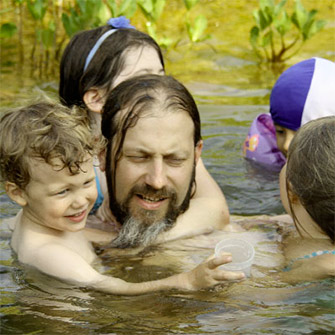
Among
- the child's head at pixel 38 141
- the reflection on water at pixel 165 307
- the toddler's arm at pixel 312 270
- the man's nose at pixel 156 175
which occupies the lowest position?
the reflection on water at pixel 165 307

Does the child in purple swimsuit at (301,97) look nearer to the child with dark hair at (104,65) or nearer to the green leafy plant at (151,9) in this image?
the child with dark hair at (104,65)

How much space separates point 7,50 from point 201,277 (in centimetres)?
647

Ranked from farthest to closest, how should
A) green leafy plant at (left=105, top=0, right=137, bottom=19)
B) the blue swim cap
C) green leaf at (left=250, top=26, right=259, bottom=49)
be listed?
green leaf at (left=250, top=26, right=259, bottom=49) < green leafy plant at (left=105, top=0, right=137, bottom=19) < the blue swim cap

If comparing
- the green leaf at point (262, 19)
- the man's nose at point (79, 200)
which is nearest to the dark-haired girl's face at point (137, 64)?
the man's nose at point (79, 200)

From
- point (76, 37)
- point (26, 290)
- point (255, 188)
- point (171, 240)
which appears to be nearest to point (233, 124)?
point (255, 188)

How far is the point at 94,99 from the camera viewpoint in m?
5.23

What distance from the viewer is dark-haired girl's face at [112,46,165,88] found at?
16.9 feet

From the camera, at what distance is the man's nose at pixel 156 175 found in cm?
414

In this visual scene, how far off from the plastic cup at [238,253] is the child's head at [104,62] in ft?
5.54

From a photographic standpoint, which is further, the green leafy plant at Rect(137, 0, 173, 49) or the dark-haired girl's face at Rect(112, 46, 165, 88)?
the green leafy plant at Rect(137, 0, 173, 49)

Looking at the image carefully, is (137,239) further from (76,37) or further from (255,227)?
(76,37)

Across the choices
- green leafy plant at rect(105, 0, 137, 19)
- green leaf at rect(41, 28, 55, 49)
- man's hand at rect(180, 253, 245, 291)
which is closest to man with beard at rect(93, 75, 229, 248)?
man's hand at rect(180, 253, 245, 291)

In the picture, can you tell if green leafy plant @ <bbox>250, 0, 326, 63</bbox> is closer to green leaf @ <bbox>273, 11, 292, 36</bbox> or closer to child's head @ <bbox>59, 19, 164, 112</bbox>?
green leaf @ <bbox>273, 11, 292, 36</bbox>

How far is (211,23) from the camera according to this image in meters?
10.5
